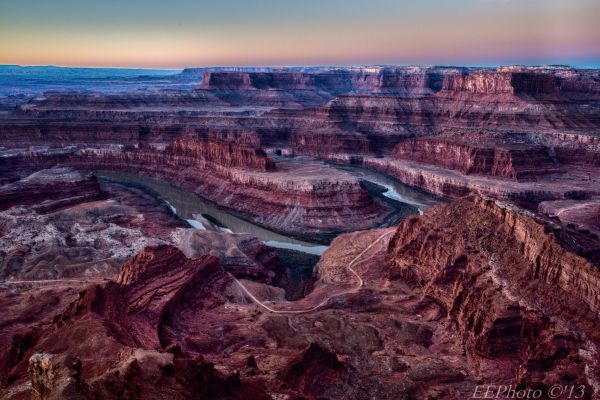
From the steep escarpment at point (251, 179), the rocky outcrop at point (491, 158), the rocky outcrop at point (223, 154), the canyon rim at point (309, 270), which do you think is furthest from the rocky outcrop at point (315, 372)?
the rocky outcrop at point (491, 158)

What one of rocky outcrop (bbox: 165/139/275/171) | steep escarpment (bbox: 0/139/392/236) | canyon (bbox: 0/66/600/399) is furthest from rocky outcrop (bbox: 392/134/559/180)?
rocky outcrop (bbox: 165/139/275/171)

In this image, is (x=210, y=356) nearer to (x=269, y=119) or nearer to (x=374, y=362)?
(x=374, y=362)

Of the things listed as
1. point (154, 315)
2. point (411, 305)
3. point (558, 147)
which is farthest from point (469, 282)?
point (558, 147)

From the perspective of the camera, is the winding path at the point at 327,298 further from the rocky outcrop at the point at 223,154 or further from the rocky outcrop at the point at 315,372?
the rocky outcrop at the point at 223,154

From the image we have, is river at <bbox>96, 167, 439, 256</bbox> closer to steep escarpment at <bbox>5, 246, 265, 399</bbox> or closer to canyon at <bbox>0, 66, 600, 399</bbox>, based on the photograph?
canyon at <bbox>0, 66, 600, 399</bbox>

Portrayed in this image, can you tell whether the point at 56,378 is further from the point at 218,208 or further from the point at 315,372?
the point at 218,208

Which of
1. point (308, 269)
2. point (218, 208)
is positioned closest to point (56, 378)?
point (308, 269)

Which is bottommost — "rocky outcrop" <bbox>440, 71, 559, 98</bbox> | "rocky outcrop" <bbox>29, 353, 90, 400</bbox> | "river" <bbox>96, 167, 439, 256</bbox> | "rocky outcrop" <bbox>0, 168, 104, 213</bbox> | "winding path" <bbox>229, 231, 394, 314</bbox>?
"river" <bbox>96, 167, 439, 256</bbox>
